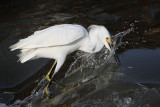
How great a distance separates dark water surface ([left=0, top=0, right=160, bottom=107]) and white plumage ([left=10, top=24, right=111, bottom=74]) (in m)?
0.62

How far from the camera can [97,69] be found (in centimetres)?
596

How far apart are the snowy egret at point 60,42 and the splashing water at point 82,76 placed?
0.37m

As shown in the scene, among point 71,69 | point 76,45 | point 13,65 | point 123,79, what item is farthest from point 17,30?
point 123,79

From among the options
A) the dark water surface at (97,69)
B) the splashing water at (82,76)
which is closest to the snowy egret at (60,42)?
the splashing water at (82,76)

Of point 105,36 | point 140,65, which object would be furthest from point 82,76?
point 140,65

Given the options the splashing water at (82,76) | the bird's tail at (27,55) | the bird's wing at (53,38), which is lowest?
the splashing water at (82,76)

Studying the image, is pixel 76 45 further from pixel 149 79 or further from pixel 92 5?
pixel 92 5

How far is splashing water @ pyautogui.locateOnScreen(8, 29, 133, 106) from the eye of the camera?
5.29 m

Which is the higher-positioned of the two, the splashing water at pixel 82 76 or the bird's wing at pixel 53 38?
the bird's wing at pixel 53 38

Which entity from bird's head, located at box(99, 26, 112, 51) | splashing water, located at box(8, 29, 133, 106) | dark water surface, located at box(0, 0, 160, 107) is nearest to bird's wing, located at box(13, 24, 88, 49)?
bird's head, located at box(99, 26, 112, 51)

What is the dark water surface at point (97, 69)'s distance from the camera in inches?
195

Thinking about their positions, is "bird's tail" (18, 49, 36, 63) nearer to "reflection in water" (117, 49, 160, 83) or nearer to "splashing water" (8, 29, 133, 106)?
"splashing water" (8, 29, 133, 106)

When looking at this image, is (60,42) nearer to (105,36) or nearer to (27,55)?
(27,55)

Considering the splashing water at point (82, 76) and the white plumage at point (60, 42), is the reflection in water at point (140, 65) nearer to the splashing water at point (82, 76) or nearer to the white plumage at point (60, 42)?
the splashing water at point (82, 76)
